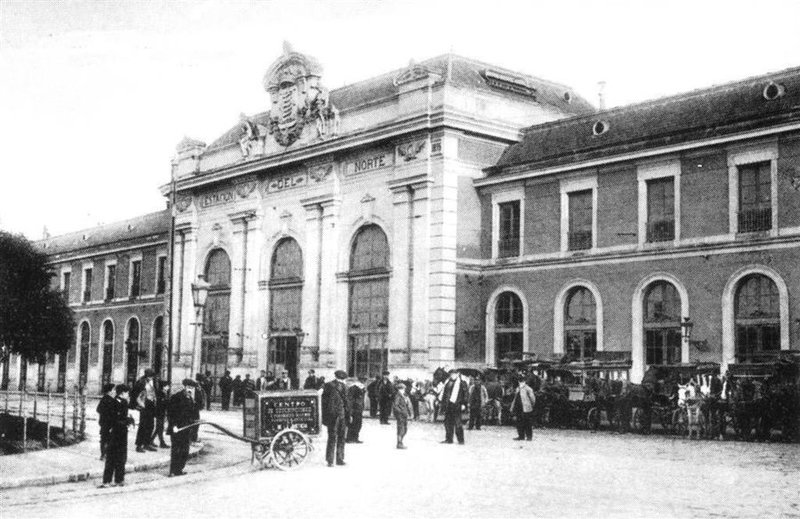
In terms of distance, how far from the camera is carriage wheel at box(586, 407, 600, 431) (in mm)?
24141

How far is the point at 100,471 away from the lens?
49.2 ft

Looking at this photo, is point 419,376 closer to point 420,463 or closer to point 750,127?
point 750,127

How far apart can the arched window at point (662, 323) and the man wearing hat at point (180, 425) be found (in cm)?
1568

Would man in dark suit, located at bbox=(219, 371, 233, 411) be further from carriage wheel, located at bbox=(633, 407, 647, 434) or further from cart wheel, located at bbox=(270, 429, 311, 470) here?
cart wheel, located at bbox=(270, 429, 311, 470)

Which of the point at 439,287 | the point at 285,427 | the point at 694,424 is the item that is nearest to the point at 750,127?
the point at 694,424

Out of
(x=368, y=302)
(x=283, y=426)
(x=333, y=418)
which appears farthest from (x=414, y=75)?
(x=333, y=418)

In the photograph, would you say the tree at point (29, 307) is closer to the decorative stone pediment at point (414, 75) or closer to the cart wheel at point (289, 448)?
the decorative stone pediment at point (414, 75)

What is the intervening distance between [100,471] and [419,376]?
17.5 meters

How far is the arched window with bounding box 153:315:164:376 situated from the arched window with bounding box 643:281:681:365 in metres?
28.1

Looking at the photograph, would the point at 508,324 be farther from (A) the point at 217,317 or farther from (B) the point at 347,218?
(A) the point at 217,317

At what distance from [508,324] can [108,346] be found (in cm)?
2984

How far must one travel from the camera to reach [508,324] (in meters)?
31.9

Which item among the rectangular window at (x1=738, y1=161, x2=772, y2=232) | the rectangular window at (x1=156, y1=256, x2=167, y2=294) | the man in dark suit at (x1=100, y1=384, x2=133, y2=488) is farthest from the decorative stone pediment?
the man in dark suit at (x1=100, y1=384, x2=133, y2=488)

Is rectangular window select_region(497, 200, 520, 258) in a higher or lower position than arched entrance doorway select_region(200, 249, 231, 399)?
higher
